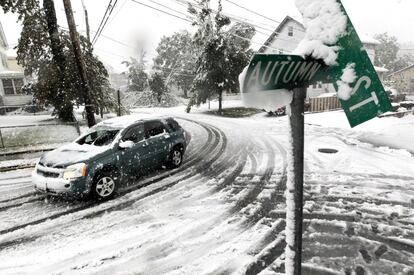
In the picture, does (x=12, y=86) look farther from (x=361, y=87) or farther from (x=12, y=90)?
(x=361, y=87)

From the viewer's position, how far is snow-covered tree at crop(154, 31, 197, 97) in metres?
42.4

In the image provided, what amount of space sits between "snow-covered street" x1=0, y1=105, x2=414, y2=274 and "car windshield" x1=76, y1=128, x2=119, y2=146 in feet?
4.73

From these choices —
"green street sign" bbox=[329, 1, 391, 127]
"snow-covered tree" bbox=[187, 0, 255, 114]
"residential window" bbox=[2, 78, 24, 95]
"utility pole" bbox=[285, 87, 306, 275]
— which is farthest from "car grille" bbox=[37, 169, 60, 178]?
"residential window" bbox=[2, 78, 24, 95]

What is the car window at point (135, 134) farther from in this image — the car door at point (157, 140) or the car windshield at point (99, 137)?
the car windshield at point (99, 137)

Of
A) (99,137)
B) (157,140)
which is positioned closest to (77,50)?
(99,137)

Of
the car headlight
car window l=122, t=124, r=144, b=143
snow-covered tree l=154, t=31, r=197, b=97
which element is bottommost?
the car headlight

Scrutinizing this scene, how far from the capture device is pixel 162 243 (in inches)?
211

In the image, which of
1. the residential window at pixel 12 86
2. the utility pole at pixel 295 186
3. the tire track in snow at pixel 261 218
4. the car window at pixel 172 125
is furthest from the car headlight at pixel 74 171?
the residential window at pixel 12 86

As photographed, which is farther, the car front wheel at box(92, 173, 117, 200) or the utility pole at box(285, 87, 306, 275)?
the car front wheel at box(92, 173, 117, 200)

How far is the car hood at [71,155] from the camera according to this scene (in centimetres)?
715

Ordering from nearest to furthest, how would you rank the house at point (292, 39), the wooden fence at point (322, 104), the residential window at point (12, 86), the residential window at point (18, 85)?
the wooden fence at point (322, 104), the residential window at point (12, 86), the residential window at point (18, 85), the house at point (292, 39)

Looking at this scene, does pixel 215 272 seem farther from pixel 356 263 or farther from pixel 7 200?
pixel 7 200

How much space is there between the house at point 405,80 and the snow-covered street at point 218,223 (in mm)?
37041

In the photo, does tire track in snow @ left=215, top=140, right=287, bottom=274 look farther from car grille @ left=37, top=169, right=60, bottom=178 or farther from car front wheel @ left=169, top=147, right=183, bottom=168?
car grille @ left=37, top=169, right=60, bottom=178
